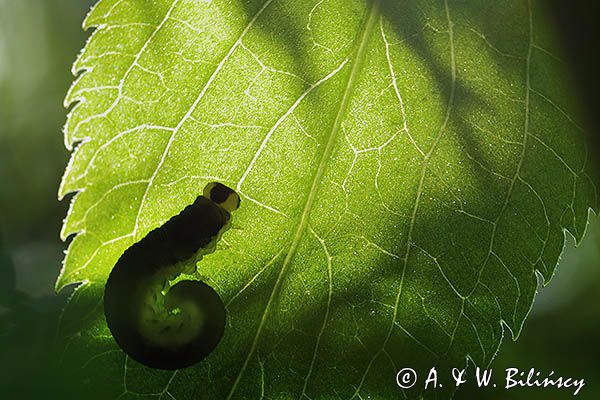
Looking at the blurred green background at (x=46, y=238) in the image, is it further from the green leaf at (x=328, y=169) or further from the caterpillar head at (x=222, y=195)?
the caterpillar head at (x=222, y=195)

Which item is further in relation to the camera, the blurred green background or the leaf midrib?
the blurred green background

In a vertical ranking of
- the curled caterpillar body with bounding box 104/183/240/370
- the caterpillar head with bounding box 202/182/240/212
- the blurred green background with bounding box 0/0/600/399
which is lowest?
the blurred green background with bounding box 0/0/600/399

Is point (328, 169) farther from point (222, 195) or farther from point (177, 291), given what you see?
point (177, 291)

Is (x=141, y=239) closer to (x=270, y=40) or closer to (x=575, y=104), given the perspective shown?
(x=270, y=40)

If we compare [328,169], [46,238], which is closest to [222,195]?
[328,169]

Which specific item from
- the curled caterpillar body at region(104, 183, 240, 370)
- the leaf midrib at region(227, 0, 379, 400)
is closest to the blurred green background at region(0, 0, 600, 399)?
the curled caterpillar body at region(104, 183, 240, 370)

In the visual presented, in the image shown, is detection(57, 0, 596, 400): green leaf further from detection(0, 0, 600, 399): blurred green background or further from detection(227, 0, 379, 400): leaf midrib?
detection(0, 0, 600, 399): blurred green background
